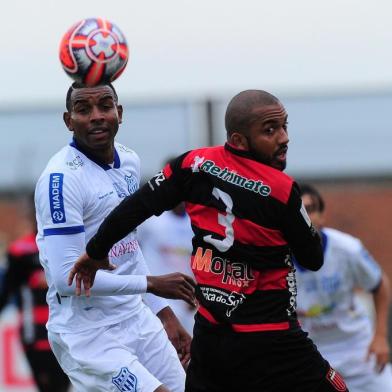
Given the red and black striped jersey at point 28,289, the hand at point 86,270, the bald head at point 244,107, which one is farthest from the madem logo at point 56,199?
the red and black striped jersey at point 28,289

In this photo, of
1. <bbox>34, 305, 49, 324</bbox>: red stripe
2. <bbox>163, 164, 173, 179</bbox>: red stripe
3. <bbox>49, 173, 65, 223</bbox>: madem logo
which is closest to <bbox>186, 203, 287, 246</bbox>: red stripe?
<bbox>163, 164, 173, 179</bbox>: red stripe

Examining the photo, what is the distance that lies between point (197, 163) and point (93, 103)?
0.95 meters

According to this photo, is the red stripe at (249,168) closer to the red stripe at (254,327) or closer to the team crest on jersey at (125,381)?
the red stripe at (254,327)

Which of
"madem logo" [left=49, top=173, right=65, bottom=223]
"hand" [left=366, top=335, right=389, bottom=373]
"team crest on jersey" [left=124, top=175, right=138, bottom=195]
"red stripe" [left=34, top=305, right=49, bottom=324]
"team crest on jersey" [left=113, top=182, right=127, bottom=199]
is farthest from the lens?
"red stripe" [left=34, top=305, right=49, bottom=324]

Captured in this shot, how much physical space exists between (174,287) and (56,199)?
2.29 feet

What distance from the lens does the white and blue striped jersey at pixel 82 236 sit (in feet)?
19.4

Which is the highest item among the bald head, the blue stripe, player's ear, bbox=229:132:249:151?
the bald head

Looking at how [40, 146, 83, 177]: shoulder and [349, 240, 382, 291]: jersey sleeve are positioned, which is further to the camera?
[349, 240, 382, 291]: jersey sleeve

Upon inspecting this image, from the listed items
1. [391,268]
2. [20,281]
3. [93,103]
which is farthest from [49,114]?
[93,103]

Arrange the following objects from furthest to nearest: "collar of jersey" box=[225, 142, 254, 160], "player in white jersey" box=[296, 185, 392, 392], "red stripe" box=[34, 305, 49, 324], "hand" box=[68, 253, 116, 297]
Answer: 1. "red stripe" box=[34, 305, 49, 324]
2. "player in white jersey" box=[296, 185, 392, 392]
3. "hand" box=[68, 253, 116, 297]
4. "collar of jersey" box=[225, 142, 254, 160]

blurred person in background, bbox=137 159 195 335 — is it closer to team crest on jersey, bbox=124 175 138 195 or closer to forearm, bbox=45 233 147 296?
team crest on jersey, bbox=124 175 138 195

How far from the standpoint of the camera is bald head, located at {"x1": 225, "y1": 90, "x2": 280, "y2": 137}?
5492 mm

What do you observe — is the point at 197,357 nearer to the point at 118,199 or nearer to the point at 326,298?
the point at 118,199

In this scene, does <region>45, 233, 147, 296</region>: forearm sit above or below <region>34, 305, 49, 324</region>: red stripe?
above
